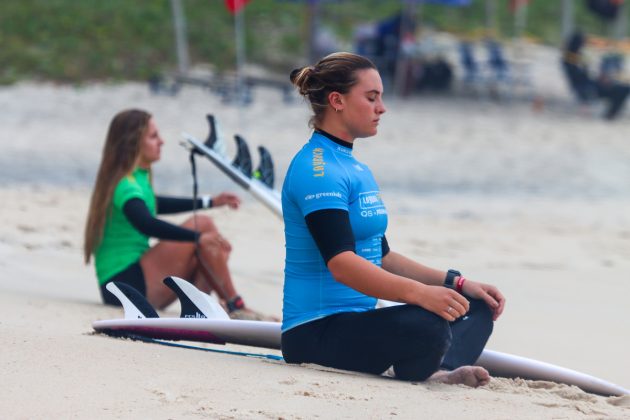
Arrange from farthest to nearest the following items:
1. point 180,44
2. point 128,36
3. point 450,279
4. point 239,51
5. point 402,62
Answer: point 128,36
point 402,62
point 180,44
point 239,51
point 450,279

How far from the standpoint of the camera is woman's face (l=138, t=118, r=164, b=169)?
5.46m

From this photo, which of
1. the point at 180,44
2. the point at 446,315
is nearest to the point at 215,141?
the point at 446,315

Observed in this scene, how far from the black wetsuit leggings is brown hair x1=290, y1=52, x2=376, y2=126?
2.17ft

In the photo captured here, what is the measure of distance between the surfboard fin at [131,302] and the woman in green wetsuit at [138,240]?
1104mm

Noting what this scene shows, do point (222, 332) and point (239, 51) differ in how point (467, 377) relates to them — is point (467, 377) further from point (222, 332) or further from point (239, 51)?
point (239, 51)

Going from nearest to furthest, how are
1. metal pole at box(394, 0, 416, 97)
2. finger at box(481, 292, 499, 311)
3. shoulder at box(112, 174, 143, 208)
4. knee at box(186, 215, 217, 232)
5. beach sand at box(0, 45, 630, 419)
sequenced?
beach sand at box(0, 45, 630, 419)
finger at box(481, 292, 499, 311)
shoulder at box(112, 174, 143, 208)
knee at box(186, 215, 217, 232)
metal pole at box(394, 0, 416, 97)

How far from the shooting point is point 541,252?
8289mm

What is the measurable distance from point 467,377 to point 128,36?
44.0ft

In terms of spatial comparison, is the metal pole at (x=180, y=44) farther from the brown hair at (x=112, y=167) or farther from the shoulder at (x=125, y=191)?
the shoulder at (x=125, y=191)

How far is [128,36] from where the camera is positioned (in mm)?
16344

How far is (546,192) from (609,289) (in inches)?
175

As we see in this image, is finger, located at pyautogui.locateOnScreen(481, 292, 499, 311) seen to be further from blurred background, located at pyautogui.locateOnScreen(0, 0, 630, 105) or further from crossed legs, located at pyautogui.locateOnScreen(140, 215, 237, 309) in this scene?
blurred background, located at pyautogui.locateOnScreen(0, 0, 630, 105)

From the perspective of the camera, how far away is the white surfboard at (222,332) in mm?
3977

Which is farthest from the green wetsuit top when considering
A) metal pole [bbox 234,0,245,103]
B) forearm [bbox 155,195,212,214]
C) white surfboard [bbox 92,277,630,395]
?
metal pole [bbox 234,0,245,103]
